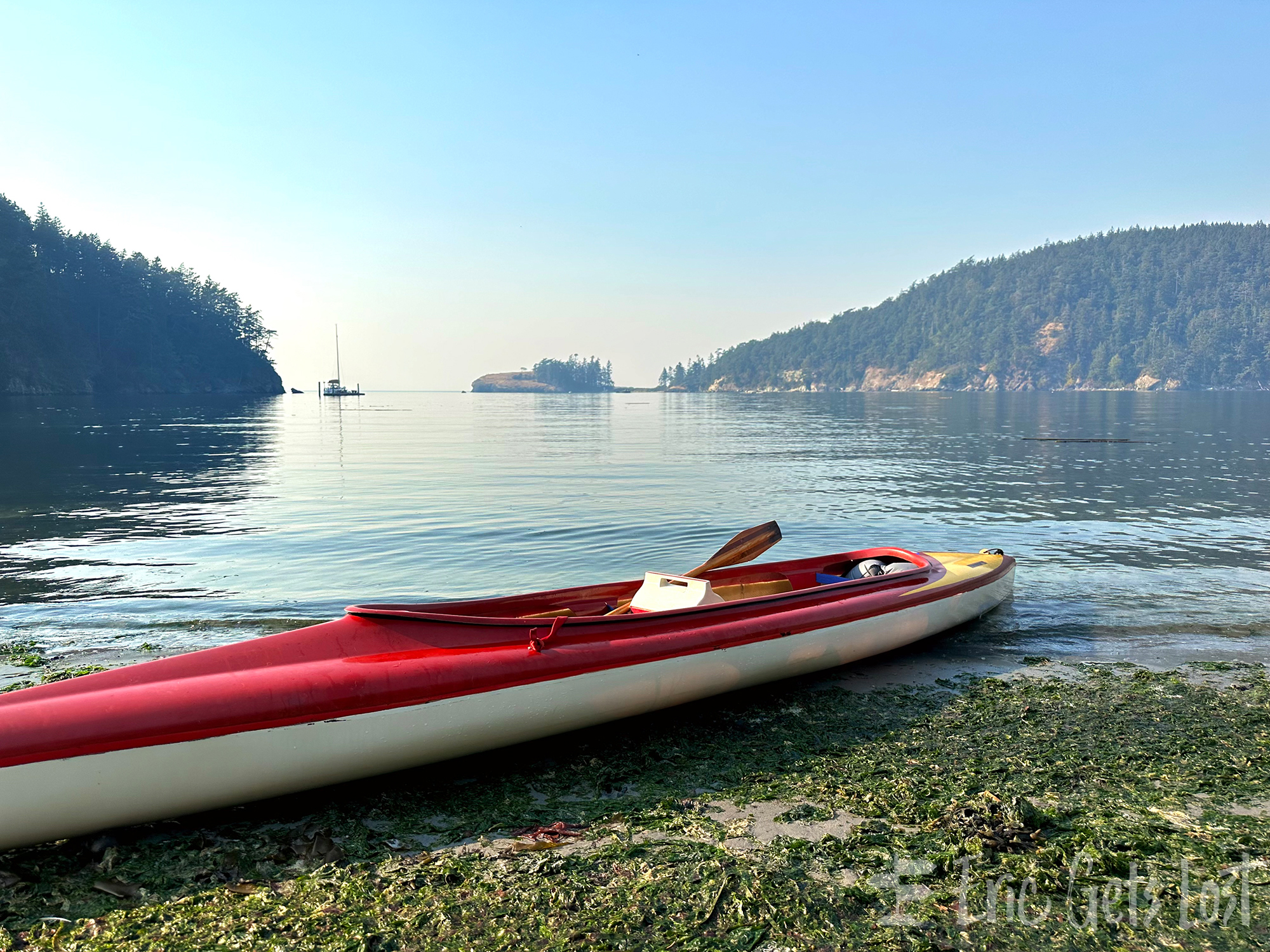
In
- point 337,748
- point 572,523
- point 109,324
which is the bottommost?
point 572,523

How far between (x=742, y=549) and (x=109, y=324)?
11893 cm

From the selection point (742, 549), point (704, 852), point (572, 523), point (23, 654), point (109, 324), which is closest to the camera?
point (704, 852)

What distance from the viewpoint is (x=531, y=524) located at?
17.9m

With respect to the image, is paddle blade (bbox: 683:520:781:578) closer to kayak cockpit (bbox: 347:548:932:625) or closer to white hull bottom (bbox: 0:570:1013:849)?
kayak cockpit (bbox: 347:548:932:625)

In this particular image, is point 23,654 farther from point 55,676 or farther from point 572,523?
point 572,523

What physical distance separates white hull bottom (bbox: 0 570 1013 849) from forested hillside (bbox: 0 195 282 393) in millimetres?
99153

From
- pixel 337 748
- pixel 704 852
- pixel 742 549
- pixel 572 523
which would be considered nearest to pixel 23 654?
pixel 337 748

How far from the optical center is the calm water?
10.6 metres

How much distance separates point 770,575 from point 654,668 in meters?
3.55

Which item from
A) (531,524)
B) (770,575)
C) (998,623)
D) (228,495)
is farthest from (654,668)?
(228,495)

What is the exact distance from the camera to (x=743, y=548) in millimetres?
9508

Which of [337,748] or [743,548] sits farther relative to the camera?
[743,548]

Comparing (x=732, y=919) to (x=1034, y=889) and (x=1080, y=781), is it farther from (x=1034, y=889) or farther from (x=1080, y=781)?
(x=1080, y=781)

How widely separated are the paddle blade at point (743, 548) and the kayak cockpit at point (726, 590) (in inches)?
3.8
